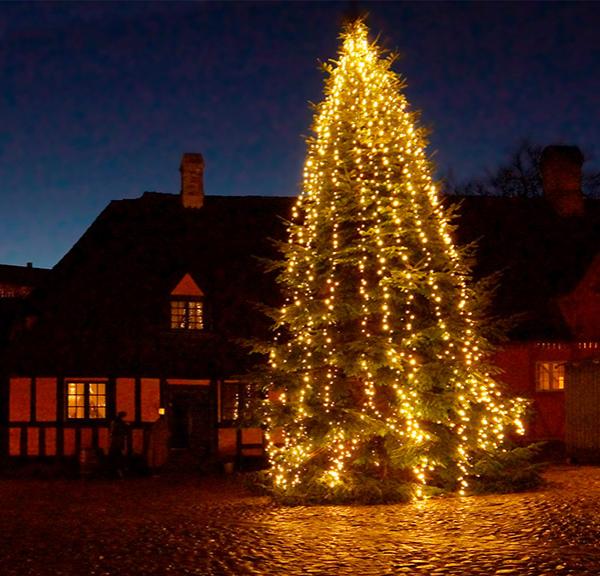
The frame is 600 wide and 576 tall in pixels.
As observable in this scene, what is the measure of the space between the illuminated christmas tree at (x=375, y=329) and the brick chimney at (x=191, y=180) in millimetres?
12169

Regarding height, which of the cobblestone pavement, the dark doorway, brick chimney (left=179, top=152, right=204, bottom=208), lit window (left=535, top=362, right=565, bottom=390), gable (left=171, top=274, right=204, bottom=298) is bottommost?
the cobblestone pavement

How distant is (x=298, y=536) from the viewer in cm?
1219

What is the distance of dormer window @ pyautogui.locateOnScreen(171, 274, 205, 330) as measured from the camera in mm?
24797

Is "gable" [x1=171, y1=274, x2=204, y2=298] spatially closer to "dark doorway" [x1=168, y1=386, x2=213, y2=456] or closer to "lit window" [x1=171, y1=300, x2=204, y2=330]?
"lit window" [x1=171, y1=300, x2=204, y2=330]

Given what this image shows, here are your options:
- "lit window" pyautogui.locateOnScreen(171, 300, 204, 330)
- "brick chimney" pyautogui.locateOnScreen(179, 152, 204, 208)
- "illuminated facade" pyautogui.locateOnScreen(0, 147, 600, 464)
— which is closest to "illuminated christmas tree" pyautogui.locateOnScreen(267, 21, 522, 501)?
"illuminated facade" pyautogui.locateOnScreen(0, 147, 600, 464)

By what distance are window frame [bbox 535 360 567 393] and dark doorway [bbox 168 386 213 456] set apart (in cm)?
939

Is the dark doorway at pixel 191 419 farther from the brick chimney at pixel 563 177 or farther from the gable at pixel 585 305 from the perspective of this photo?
the brick chimney at pixel 563 177

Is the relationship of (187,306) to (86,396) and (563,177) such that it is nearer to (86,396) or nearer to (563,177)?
(86,396)

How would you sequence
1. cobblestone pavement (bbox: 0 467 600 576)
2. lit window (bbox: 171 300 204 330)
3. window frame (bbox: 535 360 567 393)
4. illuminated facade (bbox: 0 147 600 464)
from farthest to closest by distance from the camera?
window frame (bbox: 535 360 567 393) → lit window (bbox: 171 300 204 330) → illuminated facade (bbox: 0 147 600 464) → cobblestone pavement (bbox: 0 467 600 576)

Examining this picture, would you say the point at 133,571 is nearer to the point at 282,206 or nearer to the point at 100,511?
the point at 100,511

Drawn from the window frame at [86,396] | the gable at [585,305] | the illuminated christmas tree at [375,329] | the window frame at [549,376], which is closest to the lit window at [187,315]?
the window frame at [86,396]

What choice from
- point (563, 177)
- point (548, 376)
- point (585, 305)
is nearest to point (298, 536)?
point (548, 376)

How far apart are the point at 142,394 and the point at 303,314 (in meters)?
9.13

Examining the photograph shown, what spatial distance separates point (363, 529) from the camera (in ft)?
41.4
